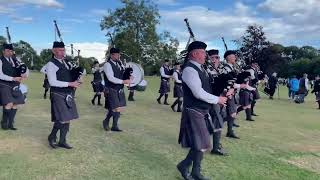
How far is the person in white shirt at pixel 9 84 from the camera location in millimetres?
9938

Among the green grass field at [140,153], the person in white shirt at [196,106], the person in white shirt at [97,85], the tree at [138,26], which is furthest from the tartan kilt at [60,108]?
the tree at [138,26]

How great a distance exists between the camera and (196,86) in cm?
634

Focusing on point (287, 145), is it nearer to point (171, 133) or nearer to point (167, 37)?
point (171, 133)

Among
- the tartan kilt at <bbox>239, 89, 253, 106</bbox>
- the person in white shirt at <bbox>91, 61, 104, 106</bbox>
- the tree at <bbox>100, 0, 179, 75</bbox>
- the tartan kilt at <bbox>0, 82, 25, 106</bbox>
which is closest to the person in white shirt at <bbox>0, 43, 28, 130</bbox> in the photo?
the tartan kilt at <bbox>0, 82, 25, 106</bbox>

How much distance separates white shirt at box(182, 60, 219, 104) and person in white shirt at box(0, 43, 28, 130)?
5.03 meters

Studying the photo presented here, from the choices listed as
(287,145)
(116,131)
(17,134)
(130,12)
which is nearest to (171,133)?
(116,131)

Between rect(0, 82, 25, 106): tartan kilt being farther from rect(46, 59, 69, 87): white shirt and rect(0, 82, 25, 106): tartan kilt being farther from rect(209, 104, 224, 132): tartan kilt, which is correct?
rect(209, 104, 224, 132): tartan kilt

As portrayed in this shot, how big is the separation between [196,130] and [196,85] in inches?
26.8

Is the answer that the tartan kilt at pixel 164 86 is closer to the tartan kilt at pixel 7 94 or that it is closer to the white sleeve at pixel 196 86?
the tartan kilt at pixel 7 94

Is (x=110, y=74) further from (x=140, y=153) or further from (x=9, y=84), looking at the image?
(x=140, y=153)

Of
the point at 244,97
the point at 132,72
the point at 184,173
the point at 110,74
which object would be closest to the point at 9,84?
the point at 110,74

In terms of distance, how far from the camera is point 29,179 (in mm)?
6574

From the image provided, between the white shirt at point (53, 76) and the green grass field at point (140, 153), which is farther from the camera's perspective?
the white shirt at point (53, 76)

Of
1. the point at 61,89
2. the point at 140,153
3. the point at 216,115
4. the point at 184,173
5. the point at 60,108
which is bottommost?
the point at 140,153
